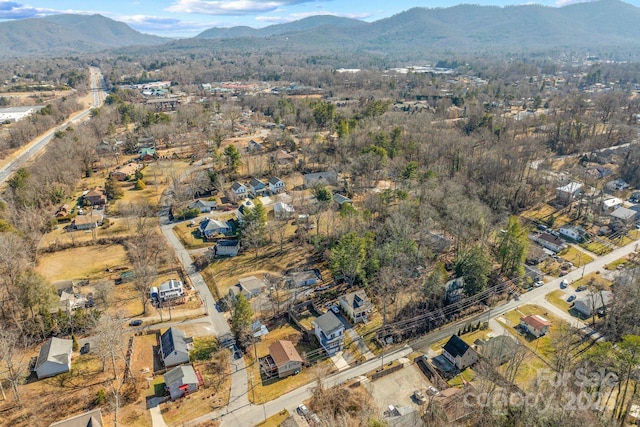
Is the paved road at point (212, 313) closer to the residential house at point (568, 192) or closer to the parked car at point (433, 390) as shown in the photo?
the parked car at point (433, 390)

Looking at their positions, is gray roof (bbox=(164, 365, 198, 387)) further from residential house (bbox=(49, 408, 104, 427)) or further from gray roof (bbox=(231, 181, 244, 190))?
gray roof (bbox=(231, 181, 244, 190))

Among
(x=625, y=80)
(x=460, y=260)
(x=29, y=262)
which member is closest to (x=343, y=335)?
(x=460, y=260)

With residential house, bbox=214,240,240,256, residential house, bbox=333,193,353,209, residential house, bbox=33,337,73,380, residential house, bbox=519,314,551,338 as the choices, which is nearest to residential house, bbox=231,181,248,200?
residential house, bbox=333,193,353,209

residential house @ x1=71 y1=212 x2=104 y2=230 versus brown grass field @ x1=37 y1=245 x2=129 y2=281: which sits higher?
residential house @ x1=71 y1=212 x2=104 y2=230

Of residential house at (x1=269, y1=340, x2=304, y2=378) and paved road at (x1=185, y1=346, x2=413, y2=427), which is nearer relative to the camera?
paved road at (x1=185, y1=346, x2=413, y2=427)

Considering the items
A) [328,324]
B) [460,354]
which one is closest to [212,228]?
[328,324]
